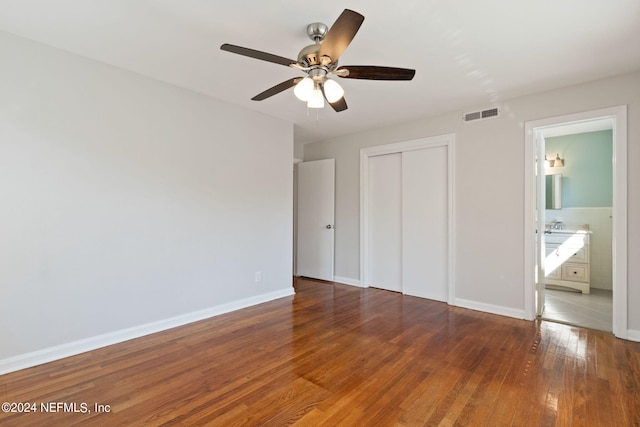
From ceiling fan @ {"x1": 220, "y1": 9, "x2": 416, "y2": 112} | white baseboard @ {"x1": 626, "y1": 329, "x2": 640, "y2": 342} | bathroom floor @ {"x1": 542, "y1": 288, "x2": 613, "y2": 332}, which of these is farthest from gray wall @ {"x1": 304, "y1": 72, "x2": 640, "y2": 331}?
ceiling fan @ {"x1": 220, "y1": 9, "x2": 416, "y2": 112}

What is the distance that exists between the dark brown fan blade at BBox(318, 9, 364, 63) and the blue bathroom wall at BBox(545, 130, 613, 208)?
4.83 metres

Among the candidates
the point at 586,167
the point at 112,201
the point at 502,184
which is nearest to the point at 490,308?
the point at 502,184

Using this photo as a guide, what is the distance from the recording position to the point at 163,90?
3.05 metres

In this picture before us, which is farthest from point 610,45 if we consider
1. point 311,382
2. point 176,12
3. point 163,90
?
point 163,90

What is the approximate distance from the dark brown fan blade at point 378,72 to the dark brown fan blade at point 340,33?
0.52 ft

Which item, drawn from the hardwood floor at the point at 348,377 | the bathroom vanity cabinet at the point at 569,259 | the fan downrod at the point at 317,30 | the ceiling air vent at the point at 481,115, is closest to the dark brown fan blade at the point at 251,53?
the fan downrod at the point at 317,30

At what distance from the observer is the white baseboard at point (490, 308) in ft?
11.2

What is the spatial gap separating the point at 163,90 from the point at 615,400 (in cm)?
426

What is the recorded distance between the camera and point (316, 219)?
5.31m

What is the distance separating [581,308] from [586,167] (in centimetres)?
226

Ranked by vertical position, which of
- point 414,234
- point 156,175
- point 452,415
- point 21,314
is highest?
point 156,175

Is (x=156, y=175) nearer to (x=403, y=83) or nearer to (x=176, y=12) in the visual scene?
(x=176, y=12)

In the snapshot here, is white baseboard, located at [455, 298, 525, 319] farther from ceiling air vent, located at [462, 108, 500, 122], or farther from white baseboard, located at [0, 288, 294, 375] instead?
white baseboard, located at [0, 288, 294, 375]

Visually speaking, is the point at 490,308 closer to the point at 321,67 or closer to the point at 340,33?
the point at 321,67
